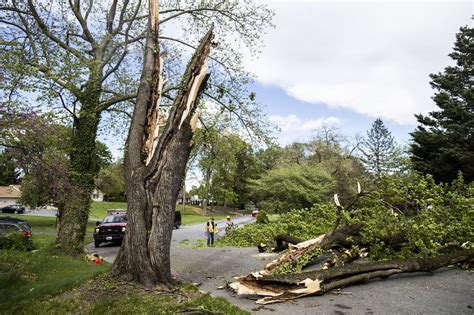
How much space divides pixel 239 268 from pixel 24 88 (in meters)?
7.76

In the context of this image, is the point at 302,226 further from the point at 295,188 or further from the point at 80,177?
the point at 295,188

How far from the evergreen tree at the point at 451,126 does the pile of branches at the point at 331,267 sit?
17160mm

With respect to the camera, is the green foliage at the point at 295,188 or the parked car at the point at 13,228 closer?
the parked car at the point at 13,228

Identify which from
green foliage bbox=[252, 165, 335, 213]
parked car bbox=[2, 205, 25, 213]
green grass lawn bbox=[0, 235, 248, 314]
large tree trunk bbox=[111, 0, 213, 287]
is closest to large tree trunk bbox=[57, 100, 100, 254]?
green grass lawn bbox=[0, 235, 248, 314]

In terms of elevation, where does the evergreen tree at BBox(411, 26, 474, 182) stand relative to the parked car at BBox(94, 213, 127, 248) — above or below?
above

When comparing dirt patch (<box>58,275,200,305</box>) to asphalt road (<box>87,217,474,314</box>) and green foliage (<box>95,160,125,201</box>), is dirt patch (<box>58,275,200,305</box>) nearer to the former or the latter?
asphalt road (<box>87,217,474,314</box>)

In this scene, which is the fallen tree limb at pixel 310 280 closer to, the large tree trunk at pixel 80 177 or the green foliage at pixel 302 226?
the green foliage at pixel 302 226

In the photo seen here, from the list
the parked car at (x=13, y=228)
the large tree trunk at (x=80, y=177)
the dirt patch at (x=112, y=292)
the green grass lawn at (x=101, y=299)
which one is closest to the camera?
the green grass lawn at (x=101, y=299)

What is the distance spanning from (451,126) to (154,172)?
24160mm

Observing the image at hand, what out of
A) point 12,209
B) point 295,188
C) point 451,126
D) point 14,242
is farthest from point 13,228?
point 12,209

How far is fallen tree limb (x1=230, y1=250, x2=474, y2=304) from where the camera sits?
257 inches

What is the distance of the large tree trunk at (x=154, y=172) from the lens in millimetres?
6539

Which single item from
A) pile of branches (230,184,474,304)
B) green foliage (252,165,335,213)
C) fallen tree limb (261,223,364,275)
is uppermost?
green foliage (252,165,335,213)

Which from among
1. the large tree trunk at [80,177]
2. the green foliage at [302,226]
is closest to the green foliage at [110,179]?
the green foliage at [302,226]
